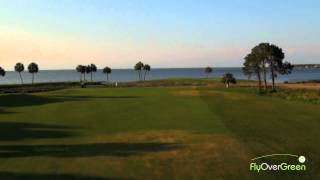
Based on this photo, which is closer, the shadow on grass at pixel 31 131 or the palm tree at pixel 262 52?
the shadow on grass at pixel 31 131

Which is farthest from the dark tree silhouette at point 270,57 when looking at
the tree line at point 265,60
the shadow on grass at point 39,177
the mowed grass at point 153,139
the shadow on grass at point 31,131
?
the shadow on grass at point 39,177

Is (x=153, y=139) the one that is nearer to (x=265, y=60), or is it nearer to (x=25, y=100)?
(x=25, y=100)

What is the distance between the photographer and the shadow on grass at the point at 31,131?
36.9m

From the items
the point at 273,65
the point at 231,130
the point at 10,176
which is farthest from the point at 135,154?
the point at 273,65

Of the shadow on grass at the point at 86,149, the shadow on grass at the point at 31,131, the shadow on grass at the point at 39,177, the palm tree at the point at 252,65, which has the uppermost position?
the palm tree at the point at 252,65

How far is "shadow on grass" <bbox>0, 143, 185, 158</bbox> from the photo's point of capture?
101ft

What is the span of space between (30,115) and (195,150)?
2260 cm

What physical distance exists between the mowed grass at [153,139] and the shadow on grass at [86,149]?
62mm

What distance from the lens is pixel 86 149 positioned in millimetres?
32406

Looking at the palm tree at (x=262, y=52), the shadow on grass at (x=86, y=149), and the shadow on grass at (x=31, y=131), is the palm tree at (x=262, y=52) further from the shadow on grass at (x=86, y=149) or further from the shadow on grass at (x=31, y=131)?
the shadow on grass at (x=86, y=149)

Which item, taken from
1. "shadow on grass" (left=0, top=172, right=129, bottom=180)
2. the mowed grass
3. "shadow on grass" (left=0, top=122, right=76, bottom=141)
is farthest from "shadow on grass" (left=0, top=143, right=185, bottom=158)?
"shadow on grass" (left=0, top=172, right=129, bottom=180)

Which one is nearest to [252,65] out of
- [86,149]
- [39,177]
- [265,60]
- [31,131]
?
[265,60]

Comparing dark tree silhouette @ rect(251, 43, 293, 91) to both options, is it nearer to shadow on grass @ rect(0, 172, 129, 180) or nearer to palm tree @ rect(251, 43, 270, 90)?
palm tree @ rect(251, 43, 270, 90)

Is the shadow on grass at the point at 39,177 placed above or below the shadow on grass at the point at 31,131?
below
